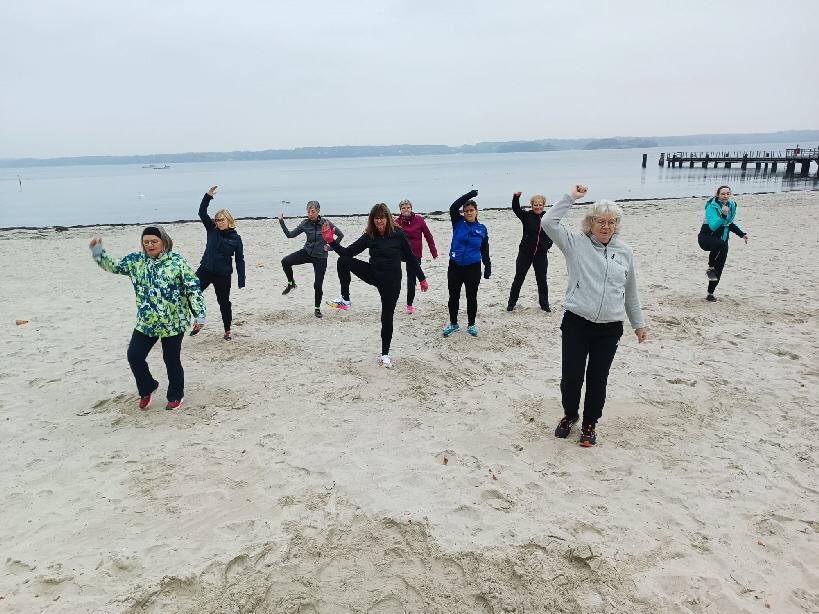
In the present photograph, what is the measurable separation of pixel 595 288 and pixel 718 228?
5.87m

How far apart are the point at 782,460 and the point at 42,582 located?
5264 millimetres

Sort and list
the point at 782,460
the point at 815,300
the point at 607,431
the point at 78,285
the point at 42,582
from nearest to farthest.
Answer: the point at 42,582 < the point at 782,460 < the point at 607,431 < the point at 815,300 < the point at 78,285

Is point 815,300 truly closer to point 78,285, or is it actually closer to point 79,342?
point 79,342

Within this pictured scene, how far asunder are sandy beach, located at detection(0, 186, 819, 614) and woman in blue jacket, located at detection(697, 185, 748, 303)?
36.0 inches

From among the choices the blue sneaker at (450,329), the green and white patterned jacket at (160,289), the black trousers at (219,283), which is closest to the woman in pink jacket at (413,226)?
the blue sneaker at (450,329)

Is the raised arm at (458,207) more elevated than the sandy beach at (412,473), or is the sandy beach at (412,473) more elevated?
the raised arm at (458,207)

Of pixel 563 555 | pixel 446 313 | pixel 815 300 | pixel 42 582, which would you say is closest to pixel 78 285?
pixel 446 313

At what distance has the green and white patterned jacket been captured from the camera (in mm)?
5035

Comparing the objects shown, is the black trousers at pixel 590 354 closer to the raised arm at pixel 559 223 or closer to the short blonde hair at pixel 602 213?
the raised arm at pixel 559 223

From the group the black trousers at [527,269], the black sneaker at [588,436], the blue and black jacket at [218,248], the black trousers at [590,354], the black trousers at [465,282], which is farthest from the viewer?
the black trousers at [527,269]

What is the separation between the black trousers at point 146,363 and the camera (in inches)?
204

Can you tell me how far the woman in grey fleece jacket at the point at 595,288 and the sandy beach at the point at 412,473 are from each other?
0.78 metres

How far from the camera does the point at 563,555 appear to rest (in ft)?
11.0

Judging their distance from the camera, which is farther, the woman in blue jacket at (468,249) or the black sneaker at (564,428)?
the woman in blue jacket at (468,249)
